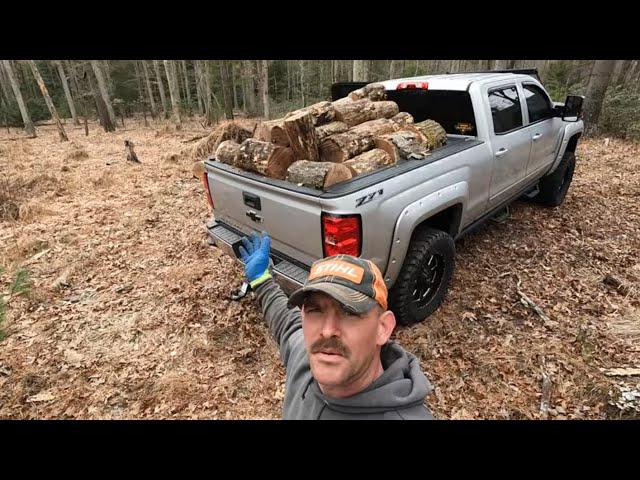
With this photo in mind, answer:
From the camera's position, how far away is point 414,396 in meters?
1.21

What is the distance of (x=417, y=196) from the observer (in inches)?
117

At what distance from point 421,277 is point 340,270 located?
2.16m

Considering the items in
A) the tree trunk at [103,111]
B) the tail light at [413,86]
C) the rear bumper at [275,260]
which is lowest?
the tree trunk at [103,111]

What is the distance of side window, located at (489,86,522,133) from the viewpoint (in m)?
3.95

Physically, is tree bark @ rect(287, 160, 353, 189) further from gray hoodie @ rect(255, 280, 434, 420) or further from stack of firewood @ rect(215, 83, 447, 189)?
gray hoodie @ rect(255, 280, 434, 420)

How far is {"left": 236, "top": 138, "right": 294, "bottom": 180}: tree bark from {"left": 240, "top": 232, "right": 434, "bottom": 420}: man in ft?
6.21

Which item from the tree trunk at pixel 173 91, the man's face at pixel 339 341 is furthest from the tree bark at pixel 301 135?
the tree trunk at pixel 173 91

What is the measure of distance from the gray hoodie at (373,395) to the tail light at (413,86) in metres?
3.54

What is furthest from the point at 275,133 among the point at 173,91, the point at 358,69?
the point at 173,91

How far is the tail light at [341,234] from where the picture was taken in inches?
99.3

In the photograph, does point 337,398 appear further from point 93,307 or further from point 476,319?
point 93,307

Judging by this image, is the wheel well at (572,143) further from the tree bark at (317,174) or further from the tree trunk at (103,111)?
the tree trunk at (103,111)

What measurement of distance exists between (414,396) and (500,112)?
386 cm

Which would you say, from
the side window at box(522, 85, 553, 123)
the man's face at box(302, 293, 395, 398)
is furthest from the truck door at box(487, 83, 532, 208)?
the man's face at box(302, 293, 395, 398)
